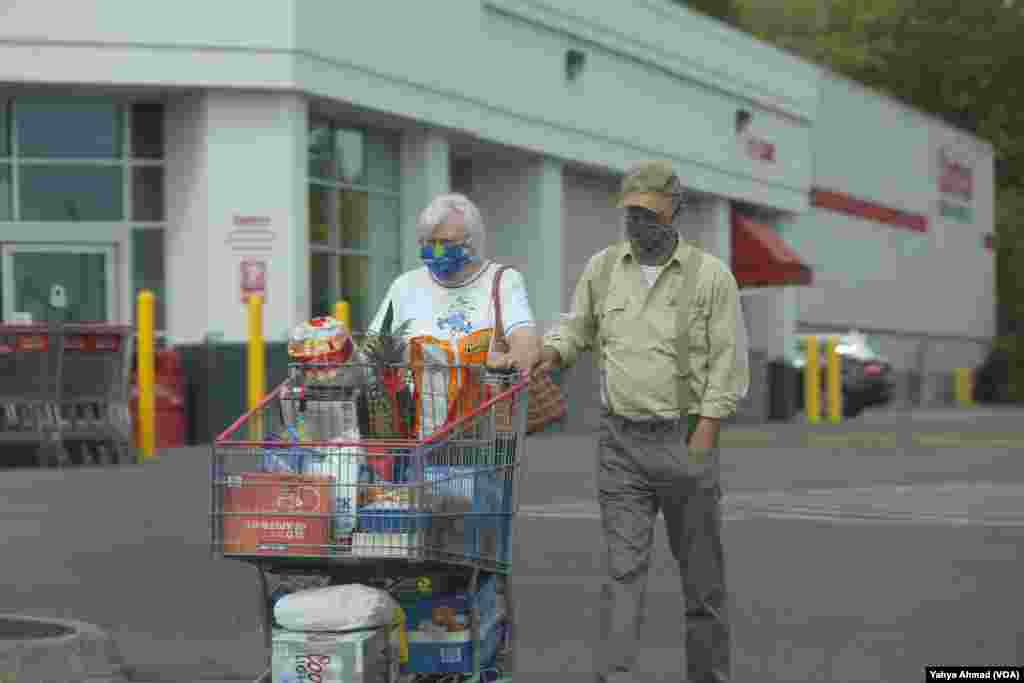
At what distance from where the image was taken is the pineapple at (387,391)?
6043mm

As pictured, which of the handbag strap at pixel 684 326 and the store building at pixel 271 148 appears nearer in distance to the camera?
the handbag strap at pixel 684 326

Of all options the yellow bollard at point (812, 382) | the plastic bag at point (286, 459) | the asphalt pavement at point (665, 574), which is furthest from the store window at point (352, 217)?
the plastic bag at point (286, 459)

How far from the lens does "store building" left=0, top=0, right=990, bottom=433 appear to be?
23.5 m

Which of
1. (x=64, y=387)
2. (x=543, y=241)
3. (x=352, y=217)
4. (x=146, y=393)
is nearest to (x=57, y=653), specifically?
(x=64, y=387)

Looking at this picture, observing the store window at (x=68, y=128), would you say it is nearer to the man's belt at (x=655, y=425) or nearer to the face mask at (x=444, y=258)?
the face mask at (x=444, y=258)

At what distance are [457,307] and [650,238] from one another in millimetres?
697

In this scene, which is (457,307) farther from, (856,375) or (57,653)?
(856,375)

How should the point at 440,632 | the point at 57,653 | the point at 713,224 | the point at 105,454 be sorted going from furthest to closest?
1. the point at 713,224
2. the point at 105,454
3. the point at 57,653
4. the point at 440,632

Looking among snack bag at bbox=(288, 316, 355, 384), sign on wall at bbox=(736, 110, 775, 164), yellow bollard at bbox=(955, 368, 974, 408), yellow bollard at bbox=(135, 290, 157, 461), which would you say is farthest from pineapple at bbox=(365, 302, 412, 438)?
yellow bollard at bbox=(955, 368, 974, 408)

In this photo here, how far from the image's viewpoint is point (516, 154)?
30516 mm

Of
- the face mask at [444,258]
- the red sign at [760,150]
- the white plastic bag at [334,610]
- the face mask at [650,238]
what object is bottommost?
the white plastic bag at [334,610]

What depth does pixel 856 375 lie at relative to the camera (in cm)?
3769

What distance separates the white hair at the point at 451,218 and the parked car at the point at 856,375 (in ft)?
101

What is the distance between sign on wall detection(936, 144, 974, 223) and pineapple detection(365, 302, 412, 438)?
169 ft
